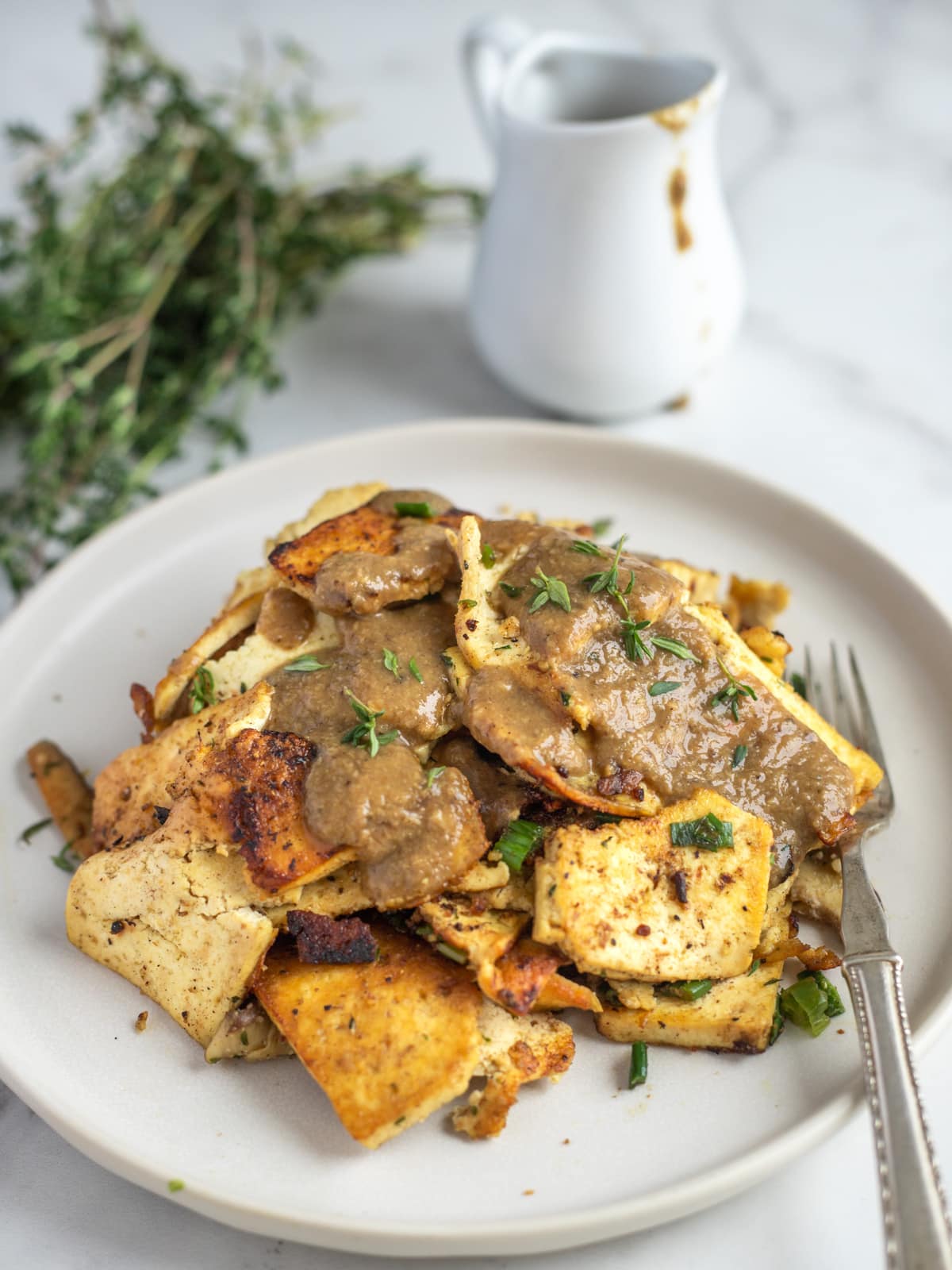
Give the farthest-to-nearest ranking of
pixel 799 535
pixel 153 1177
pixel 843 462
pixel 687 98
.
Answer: pixel 843 462
pixel 687 98
pixel 799 535
pixel 153 1177

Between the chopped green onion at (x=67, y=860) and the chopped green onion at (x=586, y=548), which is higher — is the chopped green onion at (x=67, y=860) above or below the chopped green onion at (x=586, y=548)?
below

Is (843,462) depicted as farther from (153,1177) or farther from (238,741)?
(153,1177)

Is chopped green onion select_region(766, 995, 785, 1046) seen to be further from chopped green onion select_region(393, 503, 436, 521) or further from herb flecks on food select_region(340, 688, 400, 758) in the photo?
chopped green onion select_region(393, 503, 436, 521)

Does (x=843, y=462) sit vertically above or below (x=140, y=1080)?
below

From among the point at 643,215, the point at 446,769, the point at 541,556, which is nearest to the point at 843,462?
the point at 643,215

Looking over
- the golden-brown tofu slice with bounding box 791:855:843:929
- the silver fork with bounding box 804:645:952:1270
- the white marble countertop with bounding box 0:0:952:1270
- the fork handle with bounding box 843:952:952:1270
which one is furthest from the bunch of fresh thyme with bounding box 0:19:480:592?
the fork handle with bounding box 843:952:952:1270

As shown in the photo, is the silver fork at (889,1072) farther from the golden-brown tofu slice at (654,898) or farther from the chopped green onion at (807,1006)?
the golden-brown tofu slice at (654,898)

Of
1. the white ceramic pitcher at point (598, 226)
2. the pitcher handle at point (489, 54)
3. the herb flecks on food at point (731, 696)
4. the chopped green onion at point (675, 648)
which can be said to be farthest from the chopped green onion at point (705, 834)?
the pitcher handle at point (489, 54)

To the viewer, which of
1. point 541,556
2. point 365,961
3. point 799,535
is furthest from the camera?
point 799,535
